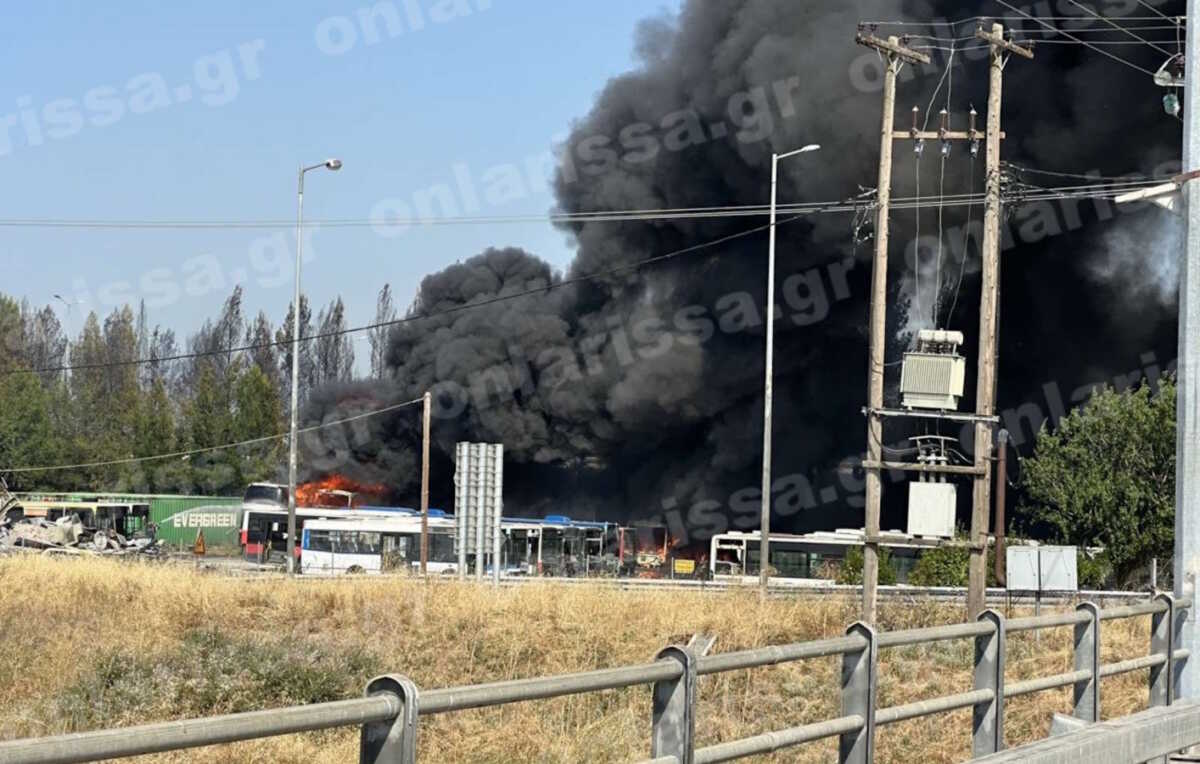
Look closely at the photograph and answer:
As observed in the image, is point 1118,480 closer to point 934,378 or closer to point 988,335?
point 988,335

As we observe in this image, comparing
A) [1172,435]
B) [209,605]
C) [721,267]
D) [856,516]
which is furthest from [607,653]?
[856,516]

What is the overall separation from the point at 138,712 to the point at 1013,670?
32.3 ft

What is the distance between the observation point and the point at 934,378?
22422 mm

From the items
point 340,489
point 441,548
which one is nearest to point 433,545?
point 441,548

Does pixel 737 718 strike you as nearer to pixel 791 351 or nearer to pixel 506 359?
pixel 791 351

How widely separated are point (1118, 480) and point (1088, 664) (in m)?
31.7

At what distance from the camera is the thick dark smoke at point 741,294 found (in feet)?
153

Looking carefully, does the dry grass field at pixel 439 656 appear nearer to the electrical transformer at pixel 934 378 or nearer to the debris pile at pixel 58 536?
the electrical transformer at pixel 934 378

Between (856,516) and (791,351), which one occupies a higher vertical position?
(791,351)

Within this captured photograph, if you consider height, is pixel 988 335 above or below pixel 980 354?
above

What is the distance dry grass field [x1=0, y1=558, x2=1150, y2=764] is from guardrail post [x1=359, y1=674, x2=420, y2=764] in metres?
7.31

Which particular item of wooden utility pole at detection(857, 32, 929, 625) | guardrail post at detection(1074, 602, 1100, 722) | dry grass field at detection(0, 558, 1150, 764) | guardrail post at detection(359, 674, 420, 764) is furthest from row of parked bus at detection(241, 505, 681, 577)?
guardrail post at detection(359, 674, 420, 764)

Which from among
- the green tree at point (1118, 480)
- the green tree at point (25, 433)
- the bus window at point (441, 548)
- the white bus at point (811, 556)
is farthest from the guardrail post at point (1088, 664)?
the green tree at point (25, 433)

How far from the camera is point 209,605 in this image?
830 inches
